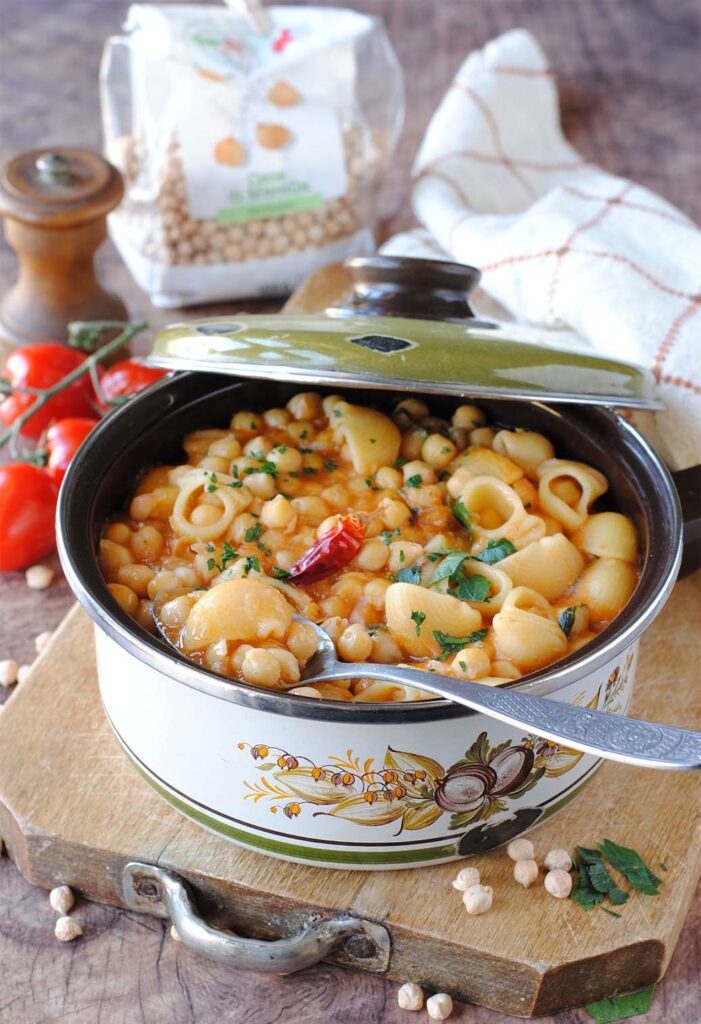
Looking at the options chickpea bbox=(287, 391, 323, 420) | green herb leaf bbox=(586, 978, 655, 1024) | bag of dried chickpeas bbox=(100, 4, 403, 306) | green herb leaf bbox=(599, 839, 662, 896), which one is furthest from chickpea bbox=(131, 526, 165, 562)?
bag of dried chickpeas bbox=(100, 4, 403, 306)

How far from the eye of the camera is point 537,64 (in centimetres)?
439

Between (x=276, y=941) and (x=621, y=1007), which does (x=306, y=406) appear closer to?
(x=276, y=941)

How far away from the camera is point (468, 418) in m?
2.86

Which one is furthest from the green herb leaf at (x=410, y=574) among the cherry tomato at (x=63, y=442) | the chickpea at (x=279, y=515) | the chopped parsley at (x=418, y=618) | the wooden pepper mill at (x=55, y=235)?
the wooden pepper mill at (x=55, y=235)

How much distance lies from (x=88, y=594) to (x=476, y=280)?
126cm

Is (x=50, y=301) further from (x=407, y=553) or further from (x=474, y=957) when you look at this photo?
(x=474, y=957)

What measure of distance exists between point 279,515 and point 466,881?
2.69 ft

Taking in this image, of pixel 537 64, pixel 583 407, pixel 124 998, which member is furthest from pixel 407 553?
pixel 537 64

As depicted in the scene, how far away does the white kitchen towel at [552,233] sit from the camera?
3092mm

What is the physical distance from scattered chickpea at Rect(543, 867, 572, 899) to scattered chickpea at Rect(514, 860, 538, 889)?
0.02 m

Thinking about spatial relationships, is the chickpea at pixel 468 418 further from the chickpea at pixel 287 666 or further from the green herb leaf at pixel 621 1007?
the green herb leaf at pixel 621 1007

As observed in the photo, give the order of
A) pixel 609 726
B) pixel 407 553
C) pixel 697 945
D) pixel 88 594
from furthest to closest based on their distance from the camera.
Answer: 1. pixel 407 553
2. pixel 697 945
3. pixel 88 594
4. pixel 609 726

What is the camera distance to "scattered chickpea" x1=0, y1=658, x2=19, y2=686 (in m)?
2.80

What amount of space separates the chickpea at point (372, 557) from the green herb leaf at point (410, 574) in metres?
0.05
